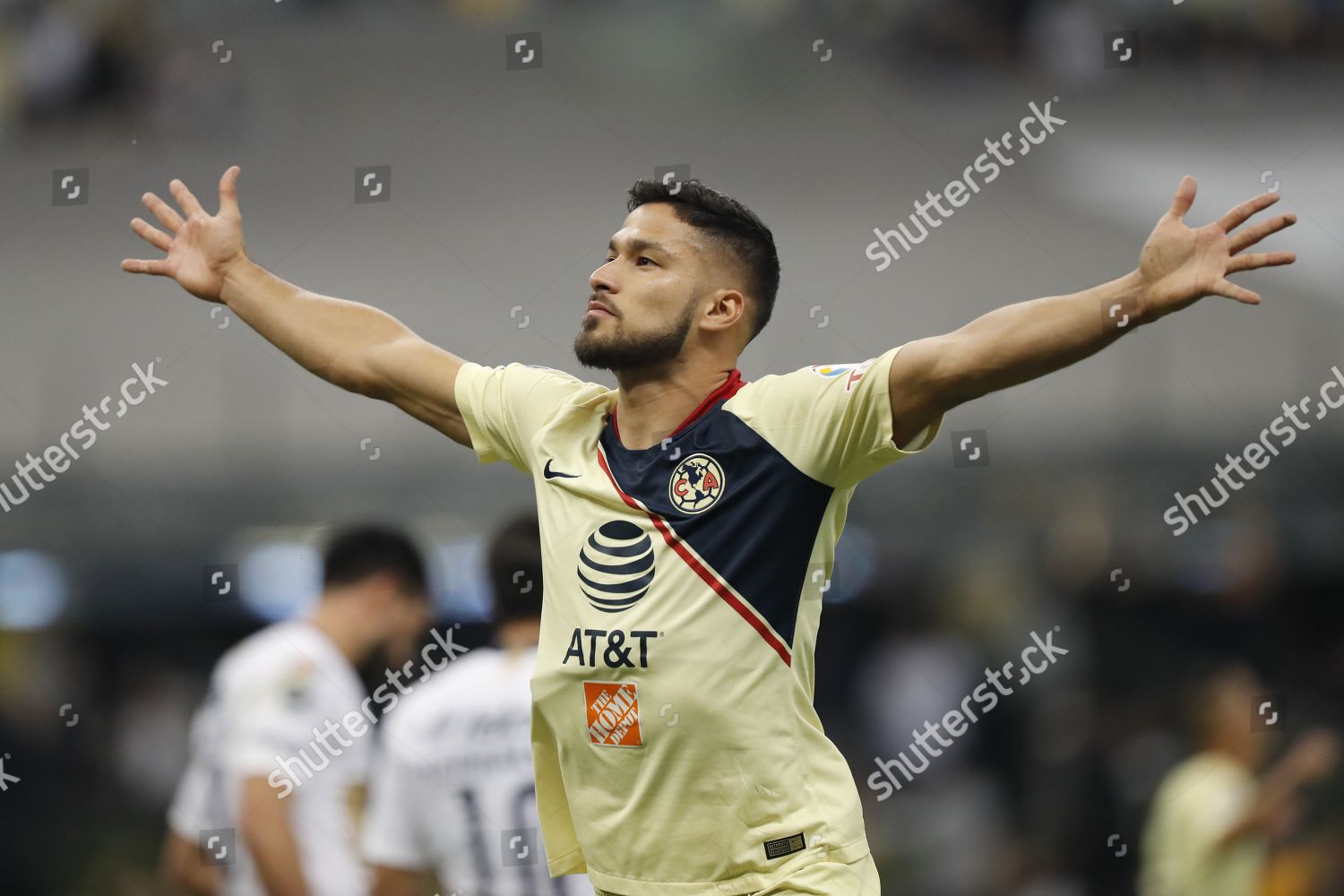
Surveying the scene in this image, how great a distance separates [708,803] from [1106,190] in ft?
15.5

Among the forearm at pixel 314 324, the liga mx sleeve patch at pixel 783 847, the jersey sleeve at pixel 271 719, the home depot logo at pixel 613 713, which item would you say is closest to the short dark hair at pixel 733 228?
the forearm at pixel 314 324

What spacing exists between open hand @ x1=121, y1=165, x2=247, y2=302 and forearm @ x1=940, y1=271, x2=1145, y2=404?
193 cm

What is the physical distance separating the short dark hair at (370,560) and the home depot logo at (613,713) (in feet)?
6.41

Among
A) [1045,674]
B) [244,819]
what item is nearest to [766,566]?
[244,819]

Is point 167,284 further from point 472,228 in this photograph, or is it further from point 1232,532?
point 1232,532

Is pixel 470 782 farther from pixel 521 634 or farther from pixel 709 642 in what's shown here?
pixel 709 642

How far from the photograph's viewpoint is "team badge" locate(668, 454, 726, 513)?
2.66m

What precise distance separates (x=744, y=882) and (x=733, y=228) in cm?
154

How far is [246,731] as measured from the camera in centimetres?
394

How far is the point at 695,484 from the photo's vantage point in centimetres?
268

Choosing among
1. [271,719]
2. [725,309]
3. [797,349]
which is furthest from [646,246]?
[797,349]

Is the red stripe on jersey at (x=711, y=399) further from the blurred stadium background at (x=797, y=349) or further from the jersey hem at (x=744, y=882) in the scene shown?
the blurred stadium background at (x=797, y=349)

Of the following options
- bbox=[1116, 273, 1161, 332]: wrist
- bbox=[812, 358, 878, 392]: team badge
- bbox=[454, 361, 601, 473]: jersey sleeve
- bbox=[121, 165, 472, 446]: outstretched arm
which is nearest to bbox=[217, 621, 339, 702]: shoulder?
bbox=[121, 165, 472, 446]: outstretched arm

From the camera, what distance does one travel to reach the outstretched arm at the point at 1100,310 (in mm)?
2291
